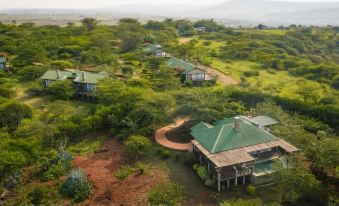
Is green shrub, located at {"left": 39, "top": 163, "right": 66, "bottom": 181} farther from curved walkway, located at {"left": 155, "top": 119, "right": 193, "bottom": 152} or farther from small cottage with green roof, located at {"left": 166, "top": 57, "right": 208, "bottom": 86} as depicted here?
small cottage with green roof, located at {"left": 166, "top": 57, "right": 208, "bottom": 86}

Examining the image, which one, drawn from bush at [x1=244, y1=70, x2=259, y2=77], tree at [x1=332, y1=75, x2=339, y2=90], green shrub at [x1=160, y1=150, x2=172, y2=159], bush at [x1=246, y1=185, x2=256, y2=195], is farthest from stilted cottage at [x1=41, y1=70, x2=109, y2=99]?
tree at [x1=332, y1=75, x2=339, y2=90]

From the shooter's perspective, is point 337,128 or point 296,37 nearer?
point 337,128

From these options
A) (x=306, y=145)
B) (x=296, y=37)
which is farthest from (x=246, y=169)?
(x=296, y=37)

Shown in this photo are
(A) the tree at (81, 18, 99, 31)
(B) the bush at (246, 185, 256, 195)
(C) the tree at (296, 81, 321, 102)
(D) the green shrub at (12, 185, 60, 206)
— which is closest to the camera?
(D) the green shrub at (12, 185, 60, 206)

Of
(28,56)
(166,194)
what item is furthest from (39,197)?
(28,56)

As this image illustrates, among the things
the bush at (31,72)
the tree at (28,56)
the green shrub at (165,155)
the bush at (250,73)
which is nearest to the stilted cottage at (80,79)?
the bush at (31,72)

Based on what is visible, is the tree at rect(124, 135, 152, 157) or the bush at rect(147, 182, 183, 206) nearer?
the bush at rect(147, 182, 183, 206)

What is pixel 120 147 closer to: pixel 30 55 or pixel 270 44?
pixel 30 55

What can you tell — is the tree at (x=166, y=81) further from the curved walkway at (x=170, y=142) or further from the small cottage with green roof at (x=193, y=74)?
the curved walkway at (x=170, y=142)
